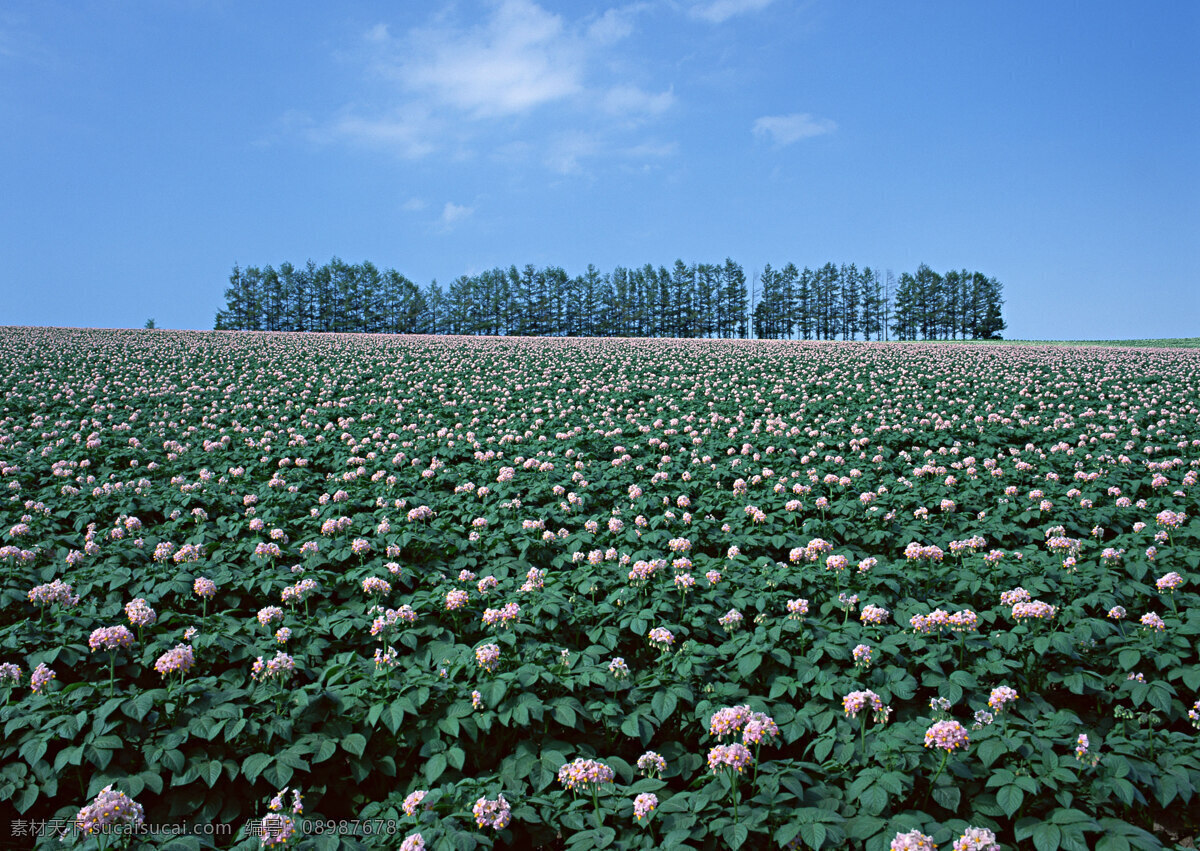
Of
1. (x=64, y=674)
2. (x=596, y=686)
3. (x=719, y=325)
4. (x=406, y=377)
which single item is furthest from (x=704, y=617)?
(x=719, y=325)

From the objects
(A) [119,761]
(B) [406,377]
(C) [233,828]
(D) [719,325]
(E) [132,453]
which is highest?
(D) [719,325]

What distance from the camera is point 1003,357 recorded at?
30109mm

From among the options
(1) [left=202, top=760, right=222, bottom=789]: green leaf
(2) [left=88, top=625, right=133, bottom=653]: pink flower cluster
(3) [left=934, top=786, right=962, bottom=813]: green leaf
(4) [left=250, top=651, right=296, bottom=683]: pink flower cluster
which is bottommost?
(3) [left=934, top=786, right=962, bottom=813]: green leaf

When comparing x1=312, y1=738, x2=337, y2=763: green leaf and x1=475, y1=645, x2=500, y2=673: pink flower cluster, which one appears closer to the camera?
x1=312, y1=738, x2=337, y2=763: green leaf

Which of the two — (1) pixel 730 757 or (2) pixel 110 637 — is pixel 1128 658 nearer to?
(1) pixel 730 757

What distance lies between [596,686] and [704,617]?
141 centimetres

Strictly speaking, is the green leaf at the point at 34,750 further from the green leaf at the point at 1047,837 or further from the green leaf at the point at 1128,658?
the green leaf at the point at 1128,658

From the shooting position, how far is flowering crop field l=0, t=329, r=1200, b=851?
3572 millimetres

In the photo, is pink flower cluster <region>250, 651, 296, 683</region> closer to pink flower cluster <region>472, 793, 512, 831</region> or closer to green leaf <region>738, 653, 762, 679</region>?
pink flower cluster <region>472, 793, 512, 831</region>

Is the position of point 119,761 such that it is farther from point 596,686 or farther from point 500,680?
point 596,686

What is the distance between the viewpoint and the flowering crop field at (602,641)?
3.57 meters

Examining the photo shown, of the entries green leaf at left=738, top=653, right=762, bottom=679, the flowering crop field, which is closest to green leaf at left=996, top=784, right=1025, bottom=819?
the flowering crop field

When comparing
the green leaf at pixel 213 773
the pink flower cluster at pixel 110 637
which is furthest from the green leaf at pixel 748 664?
the pink flower cluster at pixel 110 637

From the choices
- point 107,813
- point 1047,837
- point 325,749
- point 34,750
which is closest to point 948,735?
point 1047,837
